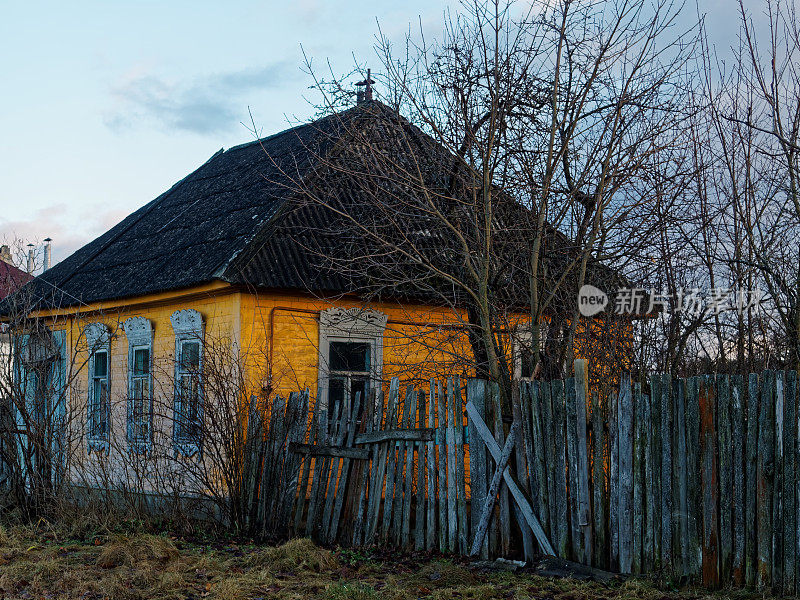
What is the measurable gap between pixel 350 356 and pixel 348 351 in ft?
0.29

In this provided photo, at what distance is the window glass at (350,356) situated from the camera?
1203 cm

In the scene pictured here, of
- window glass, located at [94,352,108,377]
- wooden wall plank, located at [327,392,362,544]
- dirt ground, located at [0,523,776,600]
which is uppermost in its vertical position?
window glass, located at [94,352,108,377]

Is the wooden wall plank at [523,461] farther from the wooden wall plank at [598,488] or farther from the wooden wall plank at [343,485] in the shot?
the wooden wall plank at [343,485]

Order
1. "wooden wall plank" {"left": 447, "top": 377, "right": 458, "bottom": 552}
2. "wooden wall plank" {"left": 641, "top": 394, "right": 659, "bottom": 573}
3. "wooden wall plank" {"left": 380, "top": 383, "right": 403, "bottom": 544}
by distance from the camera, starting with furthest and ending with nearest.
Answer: "wooden wall plank" {"left": 380, "top": 383, "right": 403, "bottom": 544}, "wooden wall plank" {"left": 447, "top": 377, "right": 458, "bottom": 552}, "wooden wall plank" {"left": 641, "top": 394, "right": 659, "bottom": 573}

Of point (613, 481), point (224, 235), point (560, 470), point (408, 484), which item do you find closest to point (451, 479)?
point (408, 484)

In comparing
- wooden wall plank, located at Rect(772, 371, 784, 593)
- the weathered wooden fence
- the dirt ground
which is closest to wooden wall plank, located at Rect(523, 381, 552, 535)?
→ the weathered wooden fence

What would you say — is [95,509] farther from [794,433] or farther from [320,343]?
[794,433]

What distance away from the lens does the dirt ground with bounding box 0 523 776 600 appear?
6598mm

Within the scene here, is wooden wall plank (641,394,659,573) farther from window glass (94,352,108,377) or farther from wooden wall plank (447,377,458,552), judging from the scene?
window glass (94,352,108,377)

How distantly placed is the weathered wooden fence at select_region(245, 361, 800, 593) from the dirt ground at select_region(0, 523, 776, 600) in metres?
0.34

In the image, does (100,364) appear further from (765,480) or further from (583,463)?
(765,480)

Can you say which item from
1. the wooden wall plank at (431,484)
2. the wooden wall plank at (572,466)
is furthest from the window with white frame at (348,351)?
the wooden wall plank at (572,466)

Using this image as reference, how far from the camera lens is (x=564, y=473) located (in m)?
7.36

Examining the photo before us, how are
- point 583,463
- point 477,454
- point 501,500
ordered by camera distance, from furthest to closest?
point 477,454 < point 501,500 < point 583,463
